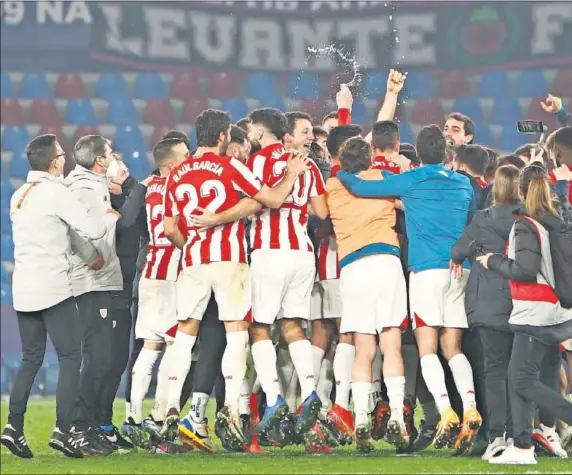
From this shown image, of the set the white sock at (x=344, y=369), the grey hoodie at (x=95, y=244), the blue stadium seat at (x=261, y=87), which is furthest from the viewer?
the blue stadium seat at (x=261, y=87)

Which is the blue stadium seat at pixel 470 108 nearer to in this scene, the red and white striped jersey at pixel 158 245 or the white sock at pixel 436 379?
the red and white striped jersey at pixel 158 245

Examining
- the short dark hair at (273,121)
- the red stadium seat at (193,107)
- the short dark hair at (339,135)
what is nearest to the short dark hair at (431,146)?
the short dark hair at (339,135)

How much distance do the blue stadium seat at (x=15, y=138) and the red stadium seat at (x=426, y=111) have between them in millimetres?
4953

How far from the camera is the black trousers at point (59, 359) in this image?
691 cm

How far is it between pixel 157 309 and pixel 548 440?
237cm

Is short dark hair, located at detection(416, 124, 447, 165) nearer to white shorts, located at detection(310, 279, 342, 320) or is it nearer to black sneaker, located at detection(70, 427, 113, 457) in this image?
white shorts, located at detection(310, 279, 342, 320)

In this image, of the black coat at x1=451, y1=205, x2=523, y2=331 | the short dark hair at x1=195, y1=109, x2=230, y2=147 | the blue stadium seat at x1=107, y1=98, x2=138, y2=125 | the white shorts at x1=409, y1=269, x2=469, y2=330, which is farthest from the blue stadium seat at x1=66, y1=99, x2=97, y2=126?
the black coat at x1=451, y1=205, x2=523, y2=331

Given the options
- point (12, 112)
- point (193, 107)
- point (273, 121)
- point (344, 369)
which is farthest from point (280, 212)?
point (12, 112)

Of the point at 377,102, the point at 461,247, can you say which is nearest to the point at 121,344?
the point at 461,247

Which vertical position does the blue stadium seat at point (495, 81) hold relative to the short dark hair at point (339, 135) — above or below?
above

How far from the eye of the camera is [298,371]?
22.9 ft

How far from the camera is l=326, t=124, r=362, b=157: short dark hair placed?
7561 millimetres

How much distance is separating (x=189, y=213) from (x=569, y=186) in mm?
2194

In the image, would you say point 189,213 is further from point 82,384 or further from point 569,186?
point 569,186
